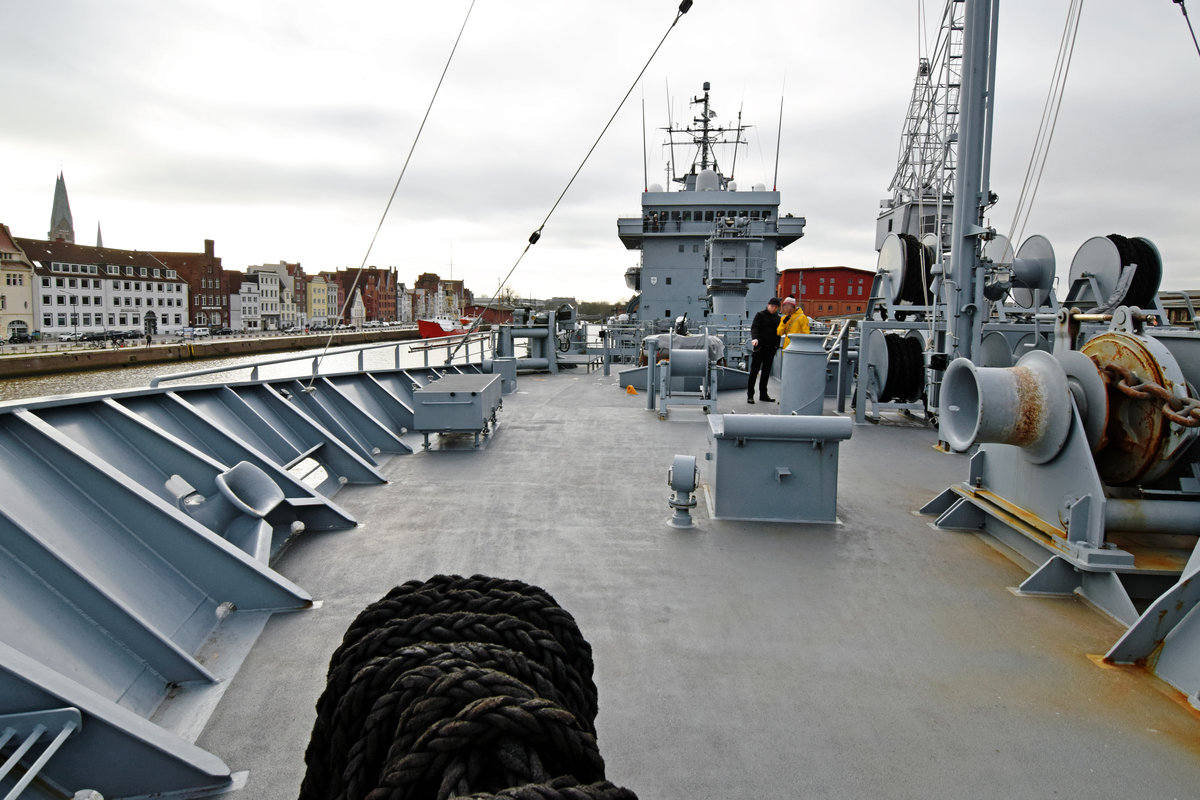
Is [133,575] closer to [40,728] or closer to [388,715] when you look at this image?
[40,728]

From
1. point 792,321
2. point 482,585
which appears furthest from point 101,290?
point 482,585

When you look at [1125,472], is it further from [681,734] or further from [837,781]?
[681,734]

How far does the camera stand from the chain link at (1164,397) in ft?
9.52

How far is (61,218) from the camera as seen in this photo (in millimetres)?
108250

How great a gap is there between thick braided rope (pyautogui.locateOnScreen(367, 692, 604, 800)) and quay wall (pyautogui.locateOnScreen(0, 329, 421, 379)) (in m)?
24.9

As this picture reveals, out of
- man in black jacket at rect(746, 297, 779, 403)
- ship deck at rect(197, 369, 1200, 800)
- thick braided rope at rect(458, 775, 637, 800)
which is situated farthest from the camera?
man in black jacket at rect(746, 297, 779, 403)

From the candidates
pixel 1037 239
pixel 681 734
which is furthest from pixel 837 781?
pixel 1037 239

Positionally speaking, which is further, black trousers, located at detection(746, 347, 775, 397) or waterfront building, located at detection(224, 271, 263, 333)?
waterfront building, located at detection(224, 271, 263, 333)

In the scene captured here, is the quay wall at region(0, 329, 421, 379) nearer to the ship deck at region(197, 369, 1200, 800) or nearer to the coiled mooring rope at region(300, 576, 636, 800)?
the ship deck at region(197, 369, 1200, 800)

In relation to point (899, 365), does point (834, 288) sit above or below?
above

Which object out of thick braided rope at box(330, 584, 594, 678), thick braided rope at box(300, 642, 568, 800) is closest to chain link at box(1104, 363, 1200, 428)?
thick braided rope at box(330, 584, 594, 678)

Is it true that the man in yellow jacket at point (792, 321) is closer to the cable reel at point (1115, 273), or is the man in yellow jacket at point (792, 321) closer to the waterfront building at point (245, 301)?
the cable reel at point (1115, 273)

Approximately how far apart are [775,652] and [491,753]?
2.13 metres

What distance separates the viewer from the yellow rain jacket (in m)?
9.37
